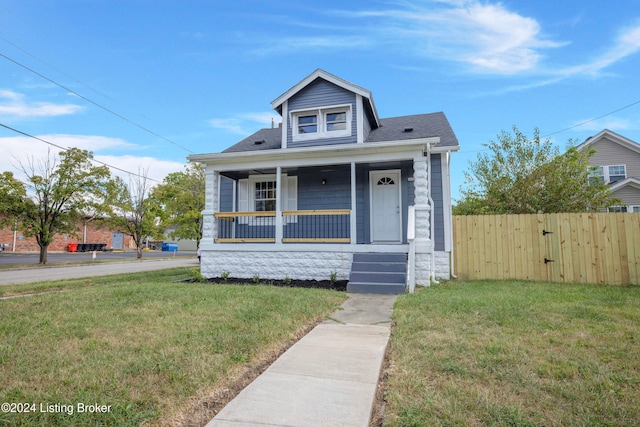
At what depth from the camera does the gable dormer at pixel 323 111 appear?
10336mm

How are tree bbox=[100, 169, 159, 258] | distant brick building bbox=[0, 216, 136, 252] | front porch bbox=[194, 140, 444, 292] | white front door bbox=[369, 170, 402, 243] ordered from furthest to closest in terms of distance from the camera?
distant brick building bbox=[0, 216, 136, 252] → tree bbox=[100, 169, 159, 258] → white front door bbox=[369, 170, 402, 243] → front porch bbox=[194, 140, 444, 292]

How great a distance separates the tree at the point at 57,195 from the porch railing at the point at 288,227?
11.7 m

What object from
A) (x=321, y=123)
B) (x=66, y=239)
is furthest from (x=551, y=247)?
(x=66, y=239)

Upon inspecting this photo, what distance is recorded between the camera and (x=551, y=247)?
8445 mm

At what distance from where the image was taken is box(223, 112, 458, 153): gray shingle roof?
33.9ft

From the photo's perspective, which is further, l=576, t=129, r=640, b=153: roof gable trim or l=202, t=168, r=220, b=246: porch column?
l=576, t=129, r=640, b=153: roof gable trim

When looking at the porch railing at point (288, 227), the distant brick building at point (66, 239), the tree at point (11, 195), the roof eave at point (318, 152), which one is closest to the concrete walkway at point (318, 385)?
the porch railing at point (288, 227)

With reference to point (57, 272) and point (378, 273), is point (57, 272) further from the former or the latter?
point (378, 273)

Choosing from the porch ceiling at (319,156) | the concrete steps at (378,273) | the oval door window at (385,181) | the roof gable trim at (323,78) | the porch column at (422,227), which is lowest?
the concrete steps at (378,273)

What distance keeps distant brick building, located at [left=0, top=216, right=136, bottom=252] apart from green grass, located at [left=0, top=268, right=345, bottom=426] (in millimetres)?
23087

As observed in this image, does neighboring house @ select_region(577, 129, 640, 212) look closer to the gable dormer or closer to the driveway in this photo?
the gable dormer

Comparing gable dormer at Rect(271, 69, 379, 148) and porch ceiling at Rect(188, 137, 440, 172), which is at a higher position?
gable dormer at Rect(271, 69, 379, 148)

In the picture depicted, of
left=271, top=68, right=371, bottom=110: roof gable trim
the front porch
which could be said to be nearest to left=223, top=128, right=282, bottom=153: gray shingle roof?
the front porch

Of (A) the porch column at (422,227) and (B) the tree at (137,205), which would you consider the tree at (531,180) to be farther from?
(B) the tree at (137,205)
